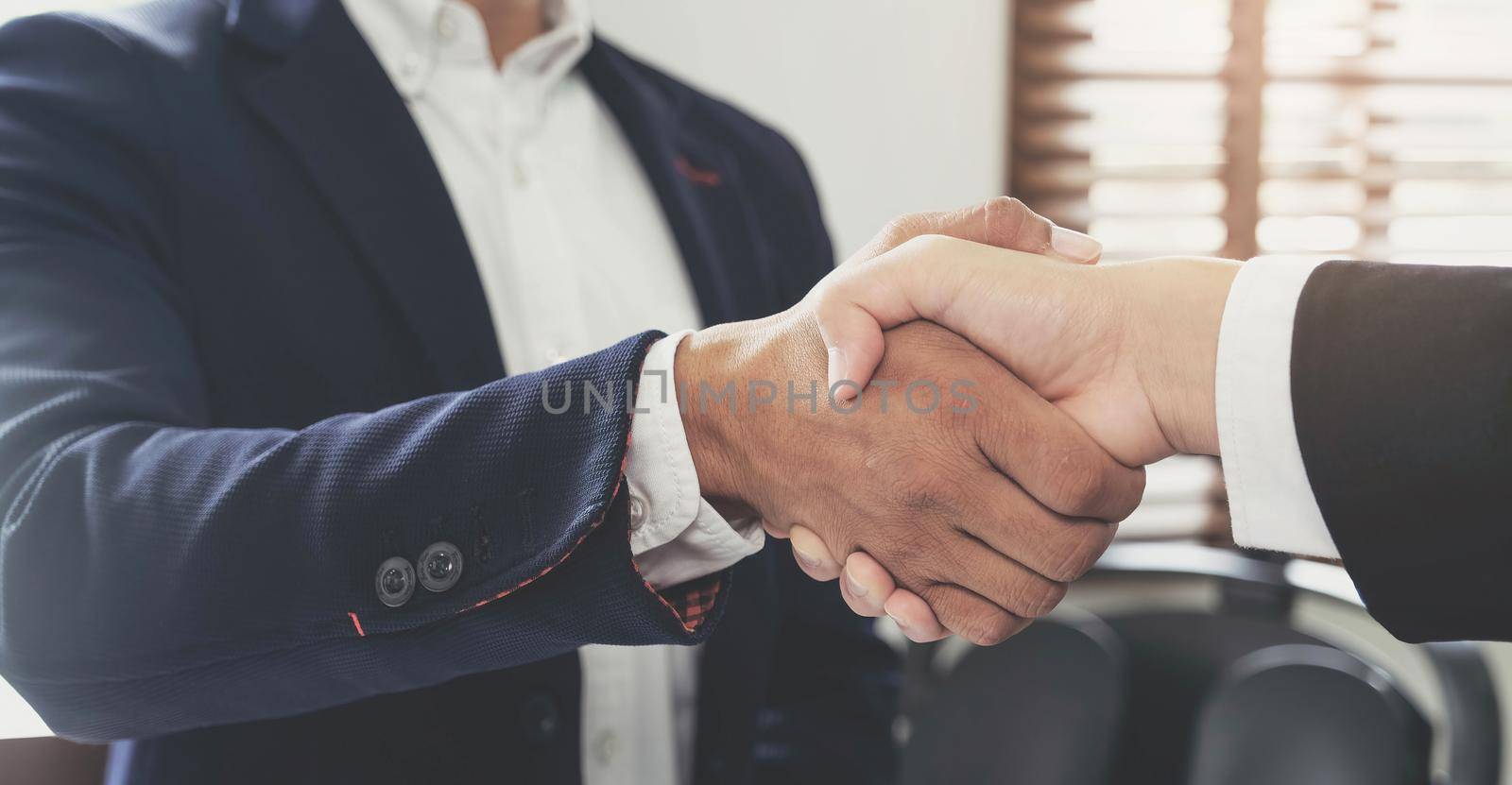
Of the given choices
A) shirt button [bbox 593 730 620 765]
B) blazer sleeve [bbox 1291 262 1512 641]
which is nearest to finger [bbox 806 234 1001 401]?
blazer sleeve [bbox 1291 262 1512 641]

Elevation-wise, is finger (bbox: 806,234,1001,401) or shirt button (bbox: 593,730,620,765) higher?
finger (bbox: 806,234,1001,401)

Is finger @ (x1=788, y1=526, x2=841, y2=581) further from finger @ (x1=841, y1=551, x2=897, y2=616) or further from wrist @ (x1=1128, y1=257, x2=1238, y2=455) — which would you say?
wrist @ (x1=1128, y1=257, x2=1238, y2=455)

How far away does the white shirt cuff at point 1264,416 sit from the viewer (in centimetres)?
71

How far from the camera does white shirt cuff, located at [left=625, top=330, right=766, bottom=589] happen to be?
735mm

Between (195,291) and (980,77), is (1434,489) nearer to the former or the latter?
(195,291)

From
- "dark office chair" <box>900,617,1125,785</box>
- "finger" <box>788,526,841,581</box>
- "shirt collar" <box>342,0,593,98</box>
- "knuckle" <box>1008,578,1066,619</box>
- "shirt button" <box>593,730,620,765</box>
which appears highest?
"shirt collar" <box>342,0,593,98</box>

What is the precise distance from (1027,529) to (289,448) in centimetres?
55

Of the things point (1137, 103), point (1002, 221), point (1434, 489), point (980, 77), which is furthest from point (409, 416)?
point (1137, 103)

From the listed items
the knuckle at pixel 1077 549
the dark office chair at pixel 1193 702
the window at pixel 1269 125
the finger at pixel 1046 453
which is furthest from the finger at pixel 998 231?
the window at pixel 1269 125

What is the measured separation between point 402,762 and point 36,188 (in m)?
0.57

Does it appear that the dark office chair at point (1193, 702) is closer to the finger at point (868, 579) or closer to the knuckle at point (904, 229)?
the finger at point (868, 579)

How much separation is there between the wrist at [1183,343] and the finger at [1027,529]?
0.36ft

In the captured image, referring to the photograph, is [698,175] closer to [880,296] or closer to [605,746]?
[880,296]

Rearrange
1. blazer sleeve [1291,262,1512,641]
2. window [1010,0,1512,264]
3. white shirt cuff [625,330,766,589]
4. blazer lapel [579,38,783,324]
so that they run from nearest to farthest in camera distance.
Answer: blazer sleeve [1291,262,1512,641] → white shirt cuff [625,330,766,589] → blazer lapel [579,38,783,324] → window [1010,0,1512,264]
